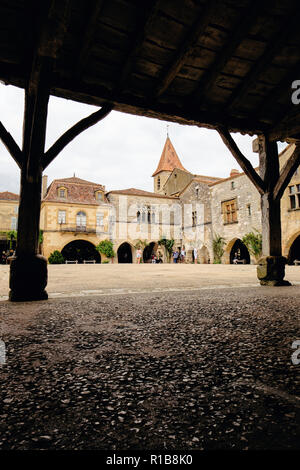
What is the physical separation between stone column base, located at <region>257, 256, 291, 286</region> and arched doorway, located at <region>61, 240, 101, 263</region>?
1982 cm

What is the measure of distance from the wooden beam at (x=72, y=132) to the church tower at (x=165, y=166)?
2800 cm

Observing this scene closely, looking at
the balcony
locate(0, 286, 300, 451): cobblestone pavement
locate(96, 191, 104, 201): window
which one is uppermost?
locate(96, 191, 104, 201): window

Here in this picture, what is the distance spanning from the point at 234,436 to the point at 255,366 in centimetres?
48

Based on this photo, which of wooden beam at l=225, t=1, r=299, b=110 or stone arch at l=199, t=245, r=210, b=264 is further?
stone arch at l=199, t=245, r=210, b=264

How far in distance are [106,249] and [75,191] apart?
5.60 m

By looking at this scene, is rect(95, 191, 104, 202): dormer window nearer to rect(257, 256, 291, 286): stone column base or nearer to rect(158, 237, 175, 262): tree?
rect(158, 237, 175, 262): tree

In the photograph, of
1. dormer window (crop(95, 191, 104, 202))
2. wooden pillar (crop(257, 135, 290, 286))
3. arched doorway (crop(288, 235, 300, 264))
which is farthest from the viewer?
dormer window (crop(95, 191, 104, 202))

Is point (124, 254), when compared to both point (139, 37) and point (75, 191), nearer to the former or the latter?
point (75, 191)

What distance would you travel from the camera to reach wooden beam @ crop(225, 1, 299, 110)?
2879mm

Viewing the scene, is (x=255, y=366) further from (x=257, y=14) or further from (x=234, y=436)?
(x=257, y=14)

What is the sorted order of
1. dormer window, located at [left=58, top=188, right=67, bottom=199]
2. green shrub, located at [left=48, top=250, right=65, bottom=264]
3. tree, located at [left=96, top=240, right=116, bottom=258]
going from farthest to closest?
1. tree, located at [left=96, top=240, right=116, bottom=258]
2. dormer window, located at [left=58, top=188, right=67, bottom=199]
3. green shrub, located at [left=48, top=250, right=65, bottom=264]

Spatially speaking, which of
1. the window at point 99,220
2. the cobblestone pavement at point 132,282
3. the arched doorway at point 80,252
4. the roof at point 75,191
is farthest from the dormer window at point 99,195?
the cobblestone pavement at point 132,282

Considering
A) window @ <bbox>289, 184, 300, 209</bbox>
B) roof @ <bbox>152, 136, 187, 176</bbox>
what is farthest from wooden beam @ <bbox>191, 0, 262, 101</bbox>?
roof @ <bbox>152, 136, 187, 176</bbox>

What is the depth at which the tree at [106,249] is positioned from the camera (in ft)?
72.8
